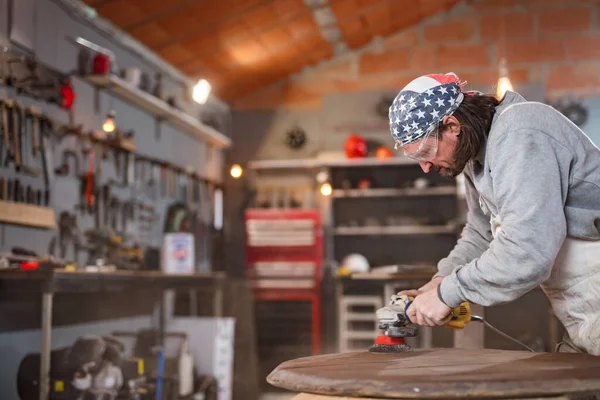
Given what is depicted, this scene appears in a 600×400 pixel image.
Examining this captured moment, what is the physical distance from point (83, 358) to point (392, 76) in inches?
205

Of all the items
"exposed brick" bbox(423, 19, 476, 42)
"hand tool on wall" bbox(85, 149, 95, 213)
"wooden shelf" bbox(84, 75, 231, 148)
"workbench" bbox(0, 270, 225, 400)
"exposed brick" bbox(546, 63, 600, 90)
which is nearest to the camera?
"workbench" bbox(0, 270, 225, 400)

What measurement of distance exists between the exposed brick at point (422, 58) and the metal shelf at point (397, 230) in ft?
5.92

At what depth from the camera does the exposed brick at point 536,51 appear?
791cm

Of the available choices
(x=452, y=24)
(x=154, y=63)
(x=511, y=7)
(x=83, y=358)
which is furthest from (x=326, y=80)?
(x=83, y=358)

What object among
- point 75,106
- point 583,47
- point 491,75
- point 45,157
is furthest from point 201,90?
point 583,47

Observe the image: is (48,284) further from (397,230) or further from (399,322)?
(397,230)

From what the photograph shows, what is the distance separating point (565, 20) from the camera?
7918 millimetres

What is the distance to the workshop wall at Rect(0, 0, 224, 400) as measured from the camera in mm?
4059

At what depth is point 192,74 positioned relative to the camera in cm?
694

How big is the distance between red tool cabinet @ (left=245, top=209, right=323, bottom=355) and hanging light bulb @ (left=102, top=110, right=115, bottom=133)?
8.65 feet

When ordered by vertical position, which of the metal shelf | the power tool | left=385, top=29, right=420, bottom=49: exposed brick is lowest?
the power tool

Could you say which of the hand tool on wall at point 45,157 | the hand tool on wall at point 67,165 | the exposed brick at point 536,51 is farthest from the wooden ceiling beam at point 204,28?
the exposed brick at point 536,51

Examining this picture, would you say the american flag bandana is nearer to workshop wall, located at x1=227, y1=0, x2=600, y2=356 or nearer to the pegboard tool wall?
the pegboard tool wall

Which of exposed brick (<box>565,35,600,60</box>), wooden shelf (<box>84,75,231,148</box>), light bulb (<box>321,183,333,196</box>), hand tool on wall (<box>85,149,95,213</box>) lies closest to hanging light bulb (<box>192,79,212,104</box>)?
wooden shelf (<box>84,75,231,148</box>)
